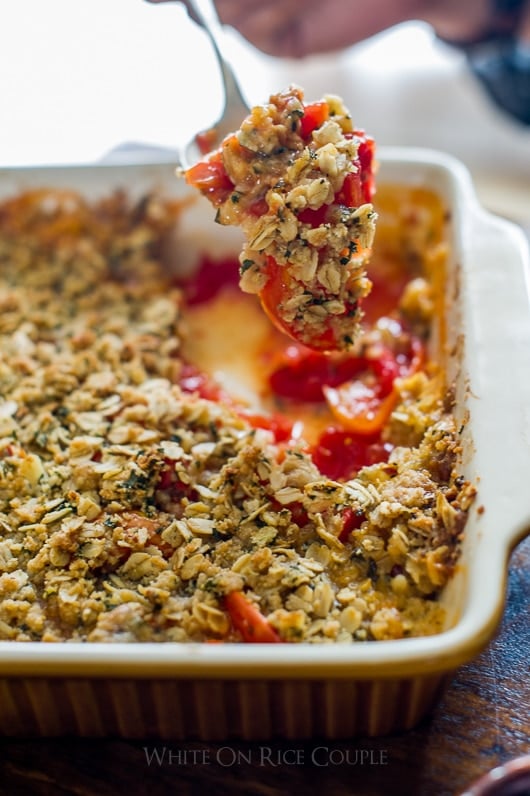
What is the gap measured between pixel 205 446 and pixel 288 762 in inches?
22.2

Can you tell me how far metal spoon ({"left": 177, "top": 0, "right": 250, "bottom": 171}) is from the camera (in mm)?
1801

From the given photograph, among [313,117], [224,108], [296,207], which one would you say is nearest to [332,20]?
[224,108]

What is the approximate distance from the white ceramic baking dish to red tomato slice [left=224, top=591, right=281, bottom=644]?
0.08 metres

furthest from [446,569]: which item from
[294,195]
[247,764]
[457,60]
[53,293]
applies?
[457,60]

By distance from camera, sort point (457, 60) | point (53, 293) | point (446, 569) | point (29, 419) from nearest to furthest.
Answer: point (446, 569) → point (29, 419) → point (53, 293) → point (457, 60)

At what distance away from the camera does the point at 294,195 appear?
1.45 meters

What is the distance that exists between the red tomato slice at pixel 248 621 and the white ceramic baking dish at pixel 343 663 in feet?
0.27

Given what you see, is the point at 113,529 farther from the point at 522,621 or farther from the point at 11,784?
the point at 522,621

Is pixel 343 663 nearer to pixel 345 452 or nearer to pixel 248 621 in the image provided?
pixel 248 621

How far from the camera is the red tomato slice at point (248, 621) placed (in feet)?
4.10

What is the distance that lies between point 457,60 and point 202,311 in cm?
172

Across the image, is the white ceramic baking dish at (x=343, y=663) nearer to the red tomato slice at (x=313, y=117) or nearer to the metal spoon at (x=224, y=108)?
the red tomato slice at (x=313, y=117)

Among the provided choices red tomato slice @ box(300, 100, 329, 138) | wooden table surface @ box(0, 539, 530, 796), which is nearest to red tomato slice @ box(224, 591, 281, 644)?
wooden table surface @ box(0, 539, 530, 796)

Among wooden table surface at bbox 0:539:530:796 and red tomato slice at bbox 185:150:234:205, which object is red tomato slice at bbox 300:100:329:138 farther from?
wooden table surface at bbox 0:539:530:796
